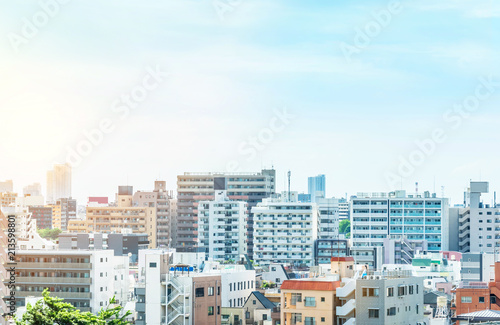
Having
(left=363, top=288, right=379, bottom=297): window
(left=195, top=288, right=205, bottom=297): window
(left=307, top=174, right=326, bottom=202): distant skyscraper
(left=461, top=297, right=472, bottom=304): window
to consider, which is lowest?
(left=461, top=297, right=472, bottom=304): window

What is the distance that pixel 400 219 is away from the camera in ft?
230

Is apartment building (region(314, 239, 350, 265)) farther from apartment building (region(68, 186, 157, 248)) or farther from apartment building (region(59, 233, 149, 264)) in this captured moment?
apartment building (region(68, 186, 157, 248))

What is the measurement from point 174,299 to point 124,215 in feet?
186

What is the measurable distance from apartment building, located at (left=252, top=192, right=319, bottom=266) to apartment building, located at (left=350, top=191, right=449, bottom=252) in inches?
180

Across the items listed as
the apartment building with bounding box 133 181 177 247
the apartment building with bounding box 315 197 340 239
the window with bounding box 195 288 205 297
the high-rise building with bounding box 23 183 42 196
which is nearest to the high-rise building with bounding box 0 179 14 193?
the apartment building with bounding box 133 181 177 247

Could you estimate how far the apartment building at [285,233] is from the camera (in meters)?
66.6

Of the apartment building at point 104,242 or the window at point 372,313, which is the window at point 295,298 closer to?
the window at point 372,313

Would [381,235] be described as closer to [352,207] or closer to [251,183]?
[352,207]

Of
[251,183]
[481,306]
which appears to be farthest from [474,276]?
[251,183]

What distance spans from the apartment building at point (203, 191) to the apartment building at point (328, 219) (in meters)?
12.7

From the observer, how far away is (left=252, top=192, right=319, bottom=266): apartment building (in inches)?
2623

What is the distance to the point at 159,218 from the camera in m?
88.8

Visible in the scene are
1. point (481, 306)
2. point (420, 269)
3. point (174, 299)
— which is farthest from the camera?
point (420, 269)

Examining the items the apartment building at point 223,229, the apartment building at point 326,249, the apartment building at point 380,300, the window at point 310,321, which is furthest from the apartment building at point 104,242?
the apartment building at point 380,300
